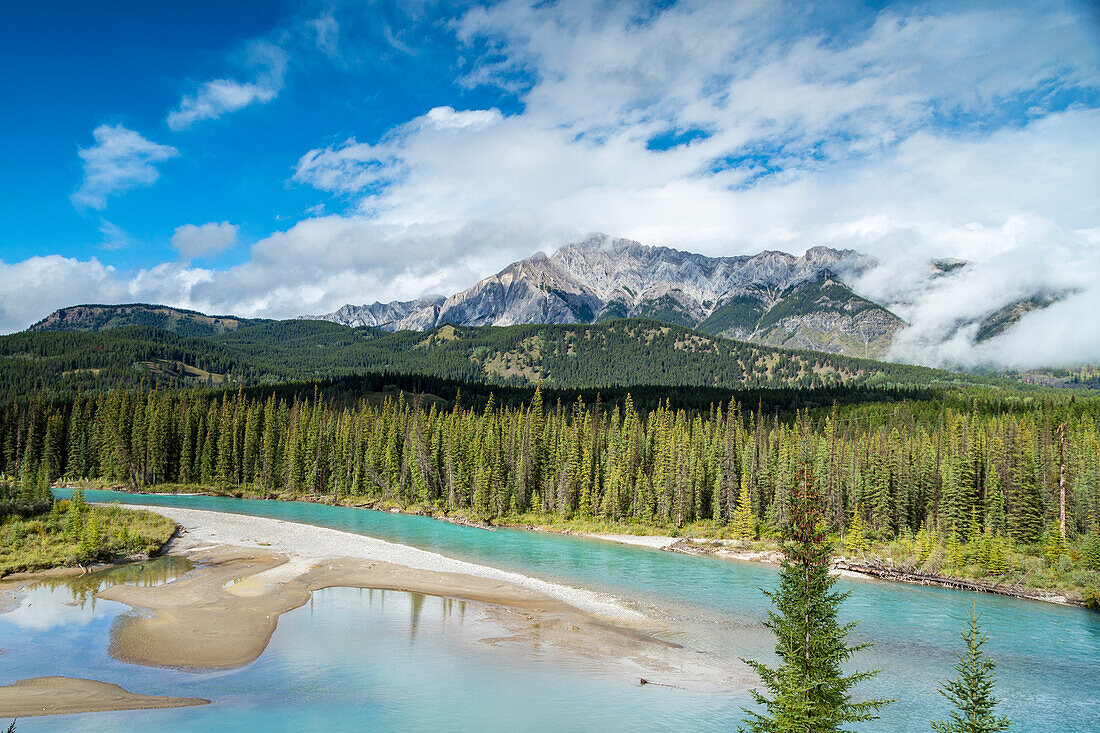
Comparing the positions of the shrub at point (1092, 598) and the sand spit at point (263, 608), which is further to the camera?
the shrub at point (1092, 598)

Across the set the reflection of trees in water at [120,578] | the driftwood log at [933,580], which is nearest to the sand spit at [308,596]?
the reflection of trees in water at [120,578]

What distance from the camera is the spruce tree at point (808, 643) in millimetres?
16984

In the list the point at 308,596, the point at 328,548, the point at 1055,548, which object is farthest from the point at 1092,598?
the point at 328,548

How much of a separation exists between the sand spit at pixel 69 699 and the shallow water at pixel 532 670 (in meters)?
0.77

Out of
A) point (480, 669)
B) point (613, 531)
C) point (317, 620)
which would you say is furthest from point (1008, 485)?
point (317, 620)

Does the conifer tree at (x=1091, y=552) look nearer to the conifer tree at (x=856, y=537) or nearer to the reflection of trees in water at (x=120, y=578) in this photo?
the conifer tree at (x=856, y=537)

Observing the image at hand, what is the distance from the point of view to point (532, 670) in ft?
104

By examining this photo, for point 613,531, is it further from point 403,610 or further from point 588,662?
point 588,662

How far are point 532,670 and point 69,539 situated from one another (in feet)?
144

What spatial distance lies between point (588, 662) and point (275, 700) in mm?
15400

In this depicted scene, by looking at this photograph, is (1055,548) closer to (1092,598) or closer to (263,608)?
(1092,598)

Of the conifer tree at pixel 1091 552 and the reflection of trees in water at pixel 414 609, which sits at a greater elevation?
the conifer tree at pixel 1091 552

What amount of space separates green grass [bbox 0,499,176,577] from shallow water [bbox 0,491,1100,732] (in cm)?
1246

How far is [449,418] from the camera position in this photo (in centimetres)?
12838
